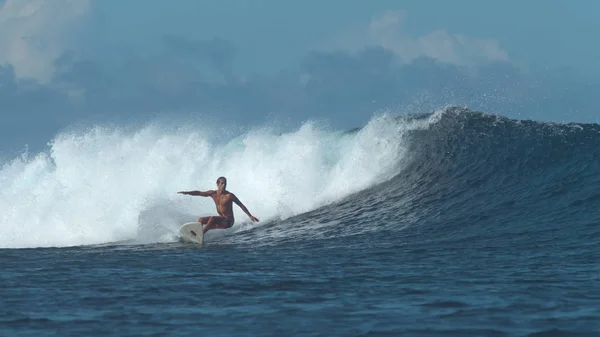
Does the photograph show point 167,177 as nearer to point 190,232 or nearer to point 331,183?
point 331,183

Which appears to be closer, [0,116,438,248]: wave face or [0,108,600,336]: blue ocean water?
[0,108,600,336]: blue ocean water

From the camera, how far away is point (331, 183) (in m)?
22.9

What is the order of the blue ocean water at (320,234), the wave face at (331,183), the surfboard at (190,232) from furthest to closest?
the wave face at (331,183) < the surfboard at (190,232) < the blue ocean water at (320,234)

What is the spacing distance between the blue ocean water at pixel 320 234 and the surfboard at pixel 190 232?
41 cm

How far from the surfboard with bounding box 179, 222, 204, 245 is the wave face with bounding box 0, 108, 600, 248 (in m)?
0.61

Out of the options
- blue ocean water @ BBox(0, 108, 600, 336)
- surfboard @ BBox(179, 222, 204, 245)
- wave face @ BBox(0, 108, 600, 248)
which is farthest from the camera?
wave face @ BBox(0, 108, 600, 248)

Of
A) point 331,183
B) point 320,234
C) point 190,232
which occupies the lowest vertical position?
point 320,234

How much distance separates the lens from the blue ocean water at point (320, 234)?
9008 mm

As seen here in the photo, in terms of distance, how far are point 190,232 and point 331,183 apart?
6.97m

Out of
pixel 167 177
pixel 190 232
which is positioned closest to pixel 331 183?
pixel 167 177

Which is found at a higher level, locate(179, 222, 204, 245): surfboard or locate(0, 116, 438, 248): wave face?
locate(0, 116, 438, 248): wave face

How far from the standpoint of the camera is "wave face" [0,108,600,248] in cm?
1764

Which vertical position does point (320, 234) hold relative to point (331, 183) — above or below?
below

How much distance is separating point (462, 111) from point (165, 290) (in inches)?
688
